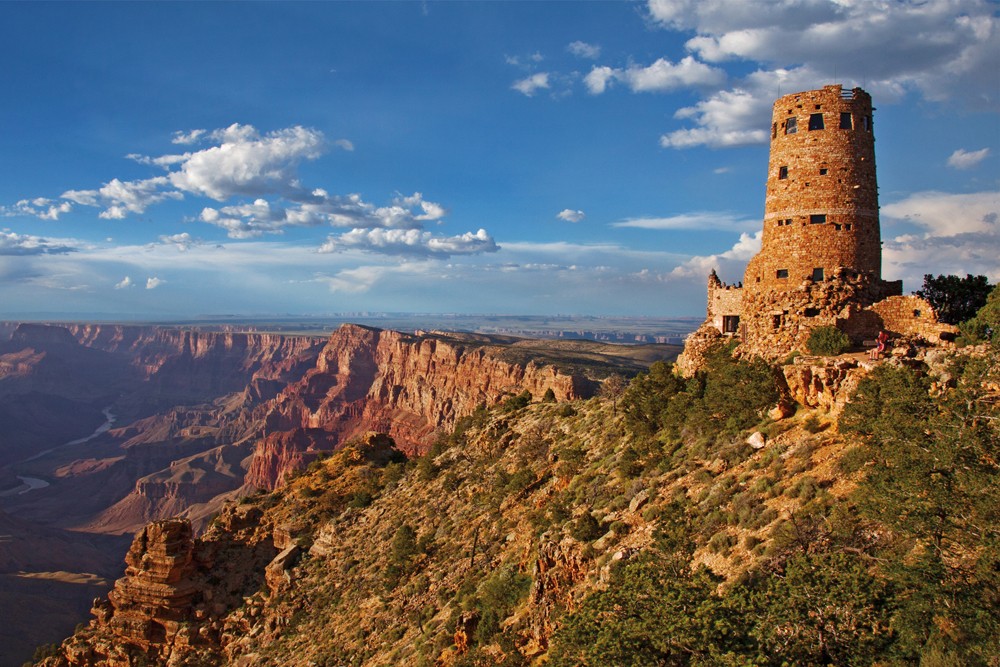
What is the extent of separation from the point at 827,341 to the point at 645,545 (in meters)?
9.35

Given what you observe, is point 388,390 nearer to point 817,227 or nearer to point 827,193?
point 817,227

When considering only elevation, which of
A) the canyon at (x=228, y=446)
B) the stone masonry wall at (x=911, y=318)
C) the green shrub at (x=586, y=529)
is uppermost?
the stone masonry wall at (x=911, y=318)

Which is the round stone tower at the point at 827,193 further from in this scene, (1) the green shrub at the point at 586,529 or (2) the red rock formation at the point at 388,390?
(2) the red rock formation at the point at 388,390

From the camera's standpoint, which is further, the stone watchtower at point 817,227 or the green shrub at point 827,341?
the stone watchtower at point 817,227

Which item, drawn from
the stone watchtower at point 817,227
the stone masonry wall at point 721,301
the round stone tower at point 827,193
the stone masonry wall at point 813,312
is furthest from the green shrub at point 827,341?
the stone masonry wall at point 721,301

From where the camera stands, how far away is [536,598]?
19.2 meters

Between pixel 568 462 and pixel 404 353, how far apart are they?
129 metres

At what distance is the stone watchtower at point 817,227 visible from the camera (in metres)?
22.1

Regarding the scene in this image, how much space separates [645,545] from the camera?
57.7 feet

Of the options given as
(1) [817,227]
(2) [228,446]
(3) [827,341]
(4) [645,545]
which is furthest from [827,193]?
(2) [228,446]

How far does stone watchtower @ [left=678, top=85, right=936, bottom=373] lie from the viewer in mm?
22109

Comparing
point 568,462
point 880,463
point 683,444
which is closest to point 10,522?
point 568,462

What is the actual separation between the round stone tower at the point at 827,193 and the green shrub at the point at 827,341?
247 cm

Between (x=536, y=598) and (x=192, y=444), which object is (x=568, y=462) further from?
(x=192, y=444)
